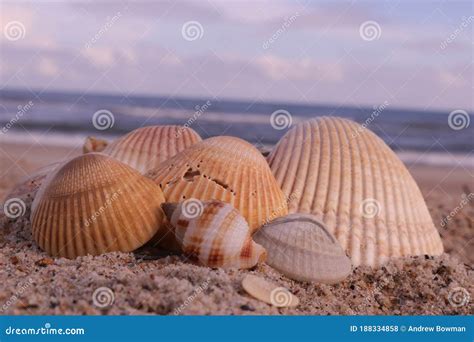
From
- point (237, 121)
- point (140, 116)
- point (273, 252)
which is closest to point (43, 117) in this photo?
point (140, 116)

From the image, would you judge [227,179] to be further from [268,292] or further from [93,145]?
[93,145]

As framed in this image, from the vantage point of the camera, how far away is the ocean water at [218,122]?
13.7 meters

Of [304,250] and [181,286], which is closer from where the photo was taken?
[181,286]

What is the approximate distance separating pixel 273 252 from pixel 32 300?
1.37 metres

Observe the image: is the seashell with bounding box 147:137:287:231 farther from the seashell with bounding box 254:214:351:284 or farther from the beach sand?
the beach sand

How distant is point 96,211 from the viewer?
3.38 m

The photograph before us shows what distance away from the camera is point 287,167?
4164 millimetres

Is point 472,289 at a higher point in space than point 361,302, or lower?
higher

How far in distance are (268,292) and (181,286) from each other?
1.44 ft

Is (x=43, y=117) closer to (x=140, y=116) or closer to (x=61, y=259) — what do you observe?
(x=140, y=116)

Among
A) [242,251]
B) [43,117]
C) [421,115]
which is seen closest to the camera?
[242,251]

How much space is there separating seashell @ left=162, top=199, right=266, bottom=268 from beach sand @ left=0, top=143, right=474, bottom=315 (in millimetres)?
83

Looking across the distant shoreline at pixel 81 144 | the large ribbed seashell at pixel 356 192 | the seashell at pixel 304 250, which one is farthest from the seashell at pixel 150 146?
the distant shoreline at pixel 81 144

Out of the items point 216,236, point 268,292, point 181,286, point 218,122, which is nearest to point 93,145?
point 216,236
